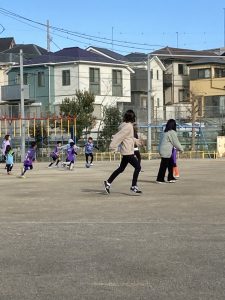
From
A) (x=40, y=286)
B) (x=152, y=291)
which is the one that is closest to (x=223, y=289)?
(x=152, y=291)

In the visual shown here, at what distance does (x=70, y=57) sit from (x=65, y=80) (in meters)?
2.10

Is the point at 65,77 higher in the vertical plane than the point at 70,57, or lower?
lower

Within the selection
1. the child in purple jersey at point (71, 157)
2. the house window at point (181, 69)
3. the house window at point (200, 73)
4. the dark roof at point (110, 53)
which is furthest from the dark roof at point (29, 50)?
the child in purple jersey at point (71, 157)

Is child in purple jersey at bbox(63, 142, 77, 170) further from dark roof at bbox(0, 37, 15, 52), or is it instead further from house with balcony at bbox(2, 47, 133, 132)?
dark roof at bbox(0, 37, 15, 52)

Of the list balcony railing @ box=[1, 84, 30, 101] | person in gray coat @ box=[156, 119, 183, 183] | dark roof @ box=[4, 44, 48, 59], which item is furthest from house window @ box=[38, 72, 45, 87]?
person in gray coat @ box=[156, 119, 183, 183]

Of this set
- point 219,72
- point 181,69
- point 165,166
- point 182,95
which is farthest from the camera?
point 181,69

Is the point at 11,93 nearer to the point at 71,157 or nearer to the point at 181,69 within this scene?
the point at 181,69

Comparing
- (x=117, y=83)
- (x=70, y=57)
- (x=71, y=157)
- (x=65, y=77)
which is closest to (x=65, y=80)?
(x=65, y=77)

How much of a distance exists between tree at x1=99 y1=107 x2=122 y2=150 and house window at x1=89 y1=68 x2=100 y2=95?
750cm

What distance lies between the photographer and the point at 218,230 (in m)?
7.91

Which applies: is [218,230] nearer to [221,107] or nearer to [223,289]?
[223,289]

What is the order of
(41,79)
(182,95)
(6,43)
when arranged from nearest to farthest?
1. (41,79)
2. (182,95)
3. (6,43)

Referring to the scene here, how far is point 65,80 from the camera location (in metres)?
51.3

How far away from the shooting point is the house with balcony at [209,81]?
58.6m
